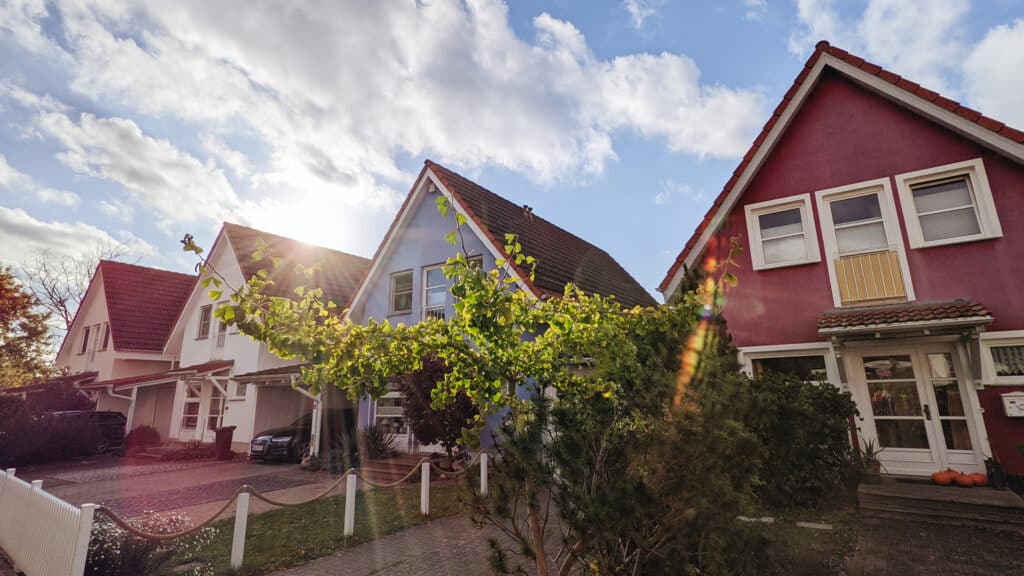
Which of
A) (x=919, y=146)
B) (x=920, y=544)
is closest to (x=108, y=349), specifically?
(x=920, y=544)

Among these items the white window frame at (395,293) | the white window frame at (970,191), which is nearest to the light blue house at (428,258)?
the white window frame at (395,293)

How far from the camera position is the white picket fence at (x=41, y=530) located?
4.57 m

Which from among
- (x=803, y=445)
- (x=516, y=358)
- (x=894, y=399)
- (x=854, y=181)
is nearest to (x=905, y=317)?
(x=894, y=399)

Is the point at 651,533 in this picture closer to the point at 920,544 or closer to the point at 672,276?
the point at 920,544

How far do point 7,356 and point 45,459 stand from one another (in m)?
16.4

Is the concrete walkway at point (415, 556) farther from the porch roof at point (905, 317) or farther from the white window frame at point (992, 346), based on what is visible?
the white window frame at point (992, 346)

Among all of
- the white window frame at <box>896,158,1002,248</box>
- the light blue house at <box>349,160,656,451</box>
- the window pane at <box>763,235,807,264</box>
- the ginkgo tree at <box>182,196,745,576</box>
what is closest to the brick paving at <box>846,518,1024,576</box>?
the ginkgo tree at <box>182,196,745,576</box>

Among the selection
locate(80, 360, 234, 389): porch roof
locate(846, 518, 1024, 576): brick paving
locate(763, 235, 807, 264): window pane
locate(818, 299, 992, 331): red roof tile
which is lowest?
locate(846, 518, 1024, 576): brick paving

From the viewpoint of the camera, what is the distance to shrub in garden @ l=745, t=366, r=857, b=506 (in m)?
7.72

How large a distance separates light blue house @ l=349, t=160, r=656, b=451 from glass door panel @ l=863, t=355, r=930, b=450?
304 inches

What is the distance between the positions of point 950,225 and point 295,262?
63.3 ft

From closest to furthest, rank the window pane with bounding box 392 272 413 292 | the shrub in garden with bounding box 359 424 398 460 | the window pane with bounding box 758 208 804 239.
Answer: the window pane with bounding box 758 208 804 239 → the shrub in garden with bounding box 359 424 398 460 → the window pane with bounding box 392 272 413 292

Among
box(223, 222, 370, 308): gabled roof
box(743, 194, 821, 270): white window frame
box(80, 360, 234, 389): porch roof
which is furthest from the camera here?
box(223, 222, 370, 308): gabled roof

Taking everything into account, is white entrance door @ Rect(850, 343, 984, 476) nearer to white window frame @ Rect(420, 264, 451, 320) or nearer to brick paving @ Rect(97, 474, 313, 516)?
white window frame @ Rect(420, 264, 451, 320)
